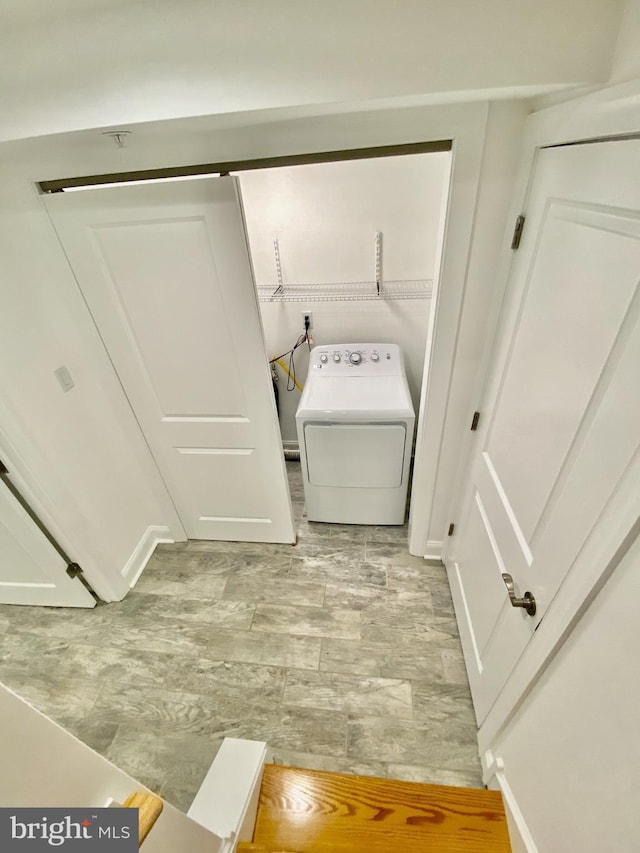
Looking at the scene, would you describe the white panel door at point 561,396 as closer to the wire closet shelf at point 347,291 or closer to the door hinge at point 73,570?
the wire closet shelf at point 347,291

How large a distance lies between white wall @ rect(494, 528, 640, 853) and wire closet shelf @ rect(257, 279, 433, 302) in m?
1.81

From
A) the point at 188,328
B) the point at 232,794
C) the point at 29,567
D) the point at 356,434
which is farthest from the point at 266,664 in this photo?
the point at 188,328

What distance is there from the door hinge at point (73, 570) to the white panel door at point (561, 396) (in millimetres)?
1868

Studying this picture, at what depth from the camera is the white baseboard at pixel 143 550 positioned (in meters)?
2.01

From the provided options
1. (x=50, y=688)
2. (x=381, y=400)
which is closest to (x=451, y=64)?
(x=381, y=400)

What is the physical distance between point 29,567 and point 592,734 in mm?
2250

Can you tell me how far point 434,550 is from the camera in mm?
2018

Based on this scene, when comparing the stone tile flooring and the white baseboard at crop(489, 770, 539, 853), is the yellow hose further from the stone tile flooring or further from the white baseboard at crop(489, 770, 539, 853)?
the white baseboard at crop(489, 770, 539, 853)

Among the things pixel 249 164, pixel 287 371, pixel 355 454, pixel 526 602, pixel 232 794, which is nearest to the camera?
pixel 526 602

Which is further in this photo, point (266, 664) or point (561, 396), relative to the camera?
point (266, 664)

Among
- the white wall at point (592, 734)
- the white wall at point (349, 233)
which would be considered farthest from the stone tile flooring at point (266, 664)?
the white wall at point (349, 233)

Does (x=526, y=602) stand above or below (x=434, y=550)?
above

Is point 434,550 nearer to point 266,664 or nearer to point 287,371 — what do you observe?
point 266,664

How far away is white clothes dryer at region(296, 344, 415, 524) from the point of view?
1.85m
